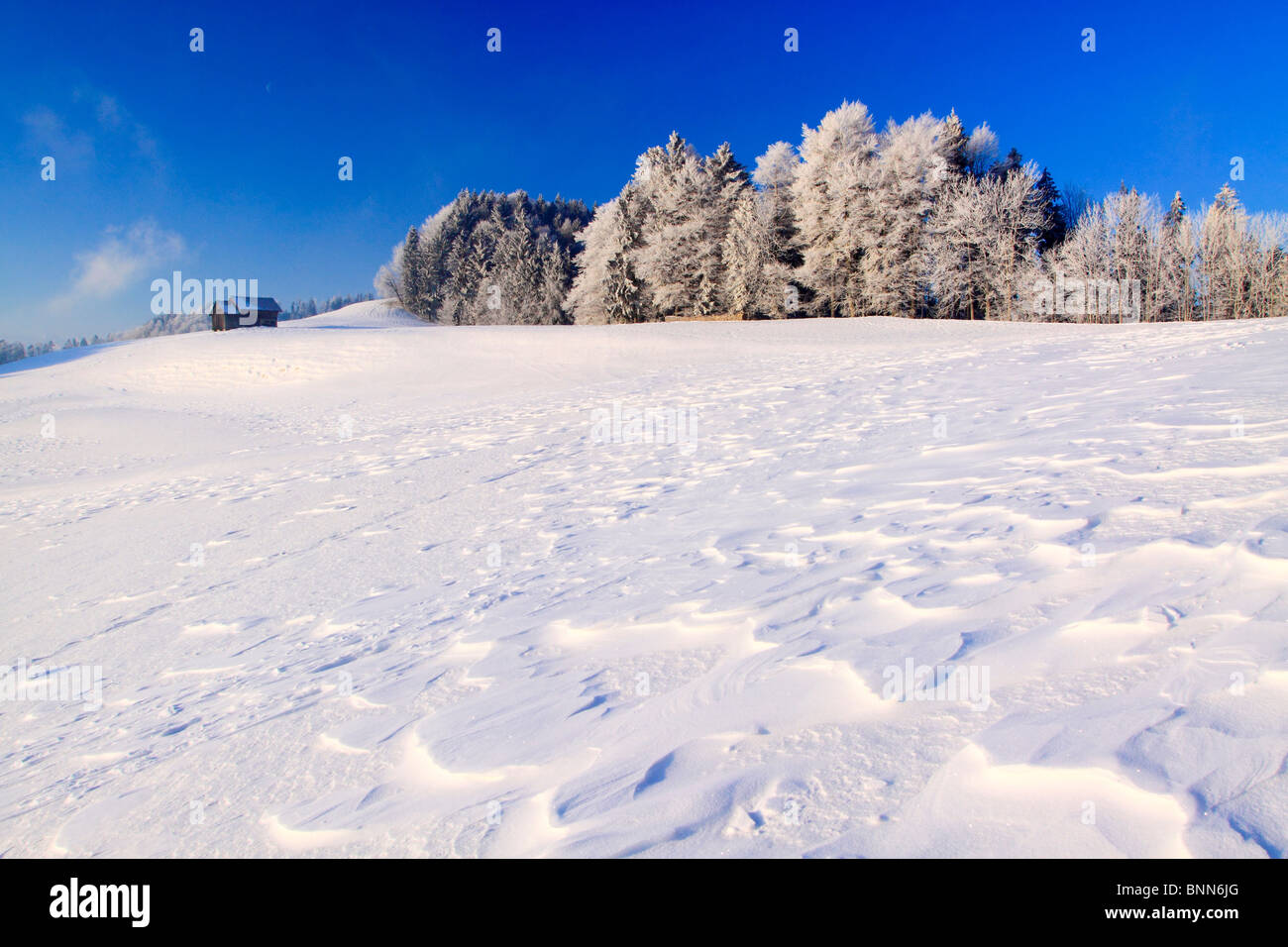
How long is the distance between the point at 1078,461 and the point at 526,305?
45927mm

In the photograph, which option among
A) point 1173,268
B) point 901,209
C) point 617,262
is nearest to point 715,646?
point 901,209

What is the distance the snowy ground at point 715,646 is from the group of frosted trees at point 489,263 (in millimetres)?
41385

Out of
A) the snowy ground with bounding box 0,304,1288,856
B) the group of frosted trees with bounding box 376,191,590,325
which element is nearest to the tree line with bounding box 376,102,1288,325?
the group of frosted trees with bounding box 376,191,590,325

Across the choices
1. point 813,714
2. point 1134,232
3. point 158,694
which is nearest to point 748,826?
point 813,714

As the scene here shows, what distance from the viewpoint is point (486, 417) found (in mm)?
12062

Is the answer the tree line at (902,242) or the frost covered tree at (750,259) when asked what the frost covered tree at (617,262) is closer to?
the tree line at (902,242)

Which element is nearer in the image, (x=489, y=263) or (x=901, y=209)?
(x=901, y=209)

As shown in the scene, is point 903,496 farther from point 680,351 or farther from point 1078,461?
point 680,351

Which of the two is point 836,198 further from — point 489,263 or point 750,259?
point 489,263

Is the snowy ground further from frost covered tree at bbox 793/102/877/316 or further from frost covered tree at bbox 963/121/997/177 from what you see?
frost covered tree at bbox 963/121/997/177

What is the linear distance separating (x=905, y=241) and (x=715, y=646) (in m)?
33.8

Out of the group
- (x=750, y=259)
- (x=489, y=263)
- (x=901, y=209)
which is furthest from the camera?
(x=489, y=263)

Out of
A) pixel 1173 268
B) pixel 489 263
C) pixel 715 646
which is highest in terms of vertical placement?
pixel 489 263

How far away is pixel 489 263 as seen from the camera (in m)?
54.4
